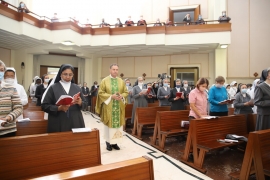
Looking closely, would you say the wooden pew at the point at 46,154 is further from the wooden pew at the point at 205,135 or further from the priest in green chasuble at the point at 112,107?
the wooden pew at the point at 205,135

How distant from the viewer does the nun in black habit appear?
2029 mm

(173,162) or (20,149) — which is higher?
(20,149)

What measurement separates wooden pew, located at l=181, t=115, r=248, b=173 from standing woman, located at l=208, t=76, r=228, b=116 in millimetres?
307

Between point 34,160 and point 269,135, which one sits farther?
point 269,135

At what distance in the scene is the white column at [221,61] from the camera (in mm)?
8914

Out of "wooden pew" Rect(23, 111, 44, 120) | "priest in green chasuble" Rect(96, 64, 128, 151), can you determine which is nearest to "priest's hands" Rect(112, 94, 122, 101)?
"priest in green chasuble" Rect(96, 64, 128, 151)

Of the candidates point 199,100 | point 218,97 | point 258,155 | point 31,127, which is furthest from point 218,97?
point 31,127

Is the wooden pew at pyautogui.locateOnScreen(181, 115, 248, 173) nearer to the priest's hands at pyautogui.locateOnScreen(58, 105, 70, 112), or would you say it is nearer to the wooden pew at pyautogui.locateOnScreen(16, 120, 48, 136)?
the priest's hands at pyautogui.locateOnScreen(58, 105, 70, 112)

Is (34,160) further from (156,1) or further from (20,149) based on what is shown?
(156,1)

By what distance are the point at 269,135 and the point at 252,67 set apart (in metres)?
8.80

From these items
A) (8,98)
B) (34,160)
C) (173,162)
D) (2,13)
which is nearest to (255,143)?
(173,162)

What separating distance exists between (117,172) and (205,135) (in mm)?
2081

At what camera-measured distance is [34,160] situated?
1527mm

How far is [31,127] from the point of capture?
85.4 inches
